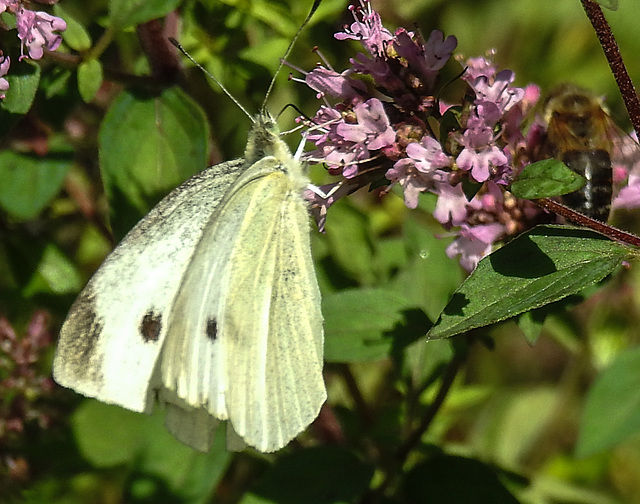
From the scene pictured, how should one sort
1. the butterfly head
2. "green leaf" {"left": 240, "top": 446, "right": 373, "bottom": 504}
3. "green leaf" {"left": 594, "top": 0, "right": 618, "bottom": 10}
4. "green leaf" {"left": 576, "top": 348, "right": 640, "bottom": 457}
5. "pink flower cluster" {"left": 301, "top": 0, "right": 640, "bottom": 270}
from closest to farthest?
"green leaf" {"left": 594, "top": 0, "right": 618, "bottom": 10} → "pink flower cluster" {"left": 301, "top": 0, "right": 640, "bottom": 270} → the butterfly head → "green leaf" {"left": 240, "top": 446, "right": 373, "bottom": 504} → "green leaf" {"left": 576, "top": 348, "right": 640, "bottom": 457}

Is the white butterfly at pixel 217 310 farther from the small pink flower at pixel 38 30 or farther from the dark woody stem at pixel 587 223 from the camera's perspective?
the dark woody stem at pixel 587 223

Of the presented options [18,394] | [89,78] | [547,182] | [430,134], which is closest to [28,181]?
[89,78]

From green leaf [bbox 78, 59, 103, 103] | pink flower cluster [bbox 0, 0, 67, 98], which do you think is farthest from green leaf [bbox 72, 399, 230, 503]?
pink flower cluster [bbox 0, 0, 67, 98]

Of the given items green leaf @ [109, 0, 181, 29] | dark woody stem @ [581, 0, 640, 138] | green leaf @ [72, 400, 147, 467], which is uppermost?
dark woody stem @ [581, 0, 640, 138]

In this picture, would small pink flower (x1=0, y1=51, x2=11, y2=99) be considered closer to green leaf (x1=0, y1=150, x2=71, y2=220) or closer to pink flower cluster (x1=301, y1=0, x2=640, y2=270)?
green leaf (x1=0, y1=150, x2=71, y2=220)

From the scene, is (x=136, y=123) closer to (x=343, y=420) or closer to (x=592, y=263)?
(x=343, y=420)

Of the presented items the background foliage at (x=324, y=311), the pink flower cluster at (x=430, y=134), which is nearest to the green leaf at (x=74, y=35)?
the background foliage at (x=324, y=311)

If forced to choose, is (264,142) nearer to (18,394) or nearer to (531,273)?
(531,273)
